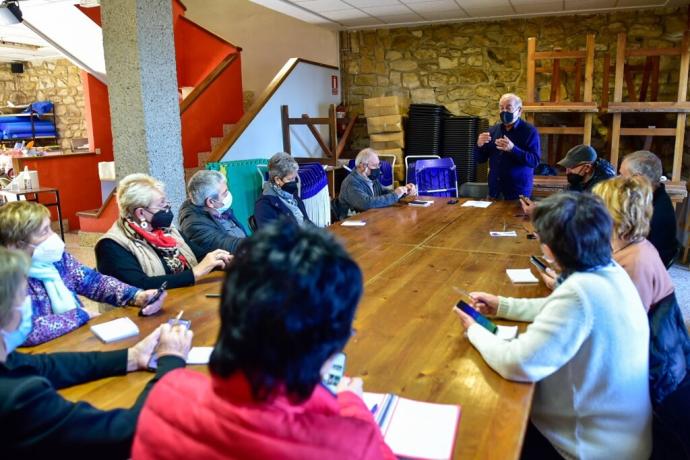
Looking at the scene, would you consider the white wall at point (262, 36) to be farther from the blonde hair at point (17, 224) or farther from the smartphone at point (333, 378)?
the smartphone at point (333, 378)

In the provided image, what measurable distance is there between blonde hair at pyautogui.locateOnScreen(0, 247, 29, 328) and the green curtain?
4206 millimetres

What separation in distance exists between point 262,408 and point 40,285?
5.15 feet

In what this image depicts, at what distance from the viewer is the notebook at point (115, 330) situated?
5.85 ft

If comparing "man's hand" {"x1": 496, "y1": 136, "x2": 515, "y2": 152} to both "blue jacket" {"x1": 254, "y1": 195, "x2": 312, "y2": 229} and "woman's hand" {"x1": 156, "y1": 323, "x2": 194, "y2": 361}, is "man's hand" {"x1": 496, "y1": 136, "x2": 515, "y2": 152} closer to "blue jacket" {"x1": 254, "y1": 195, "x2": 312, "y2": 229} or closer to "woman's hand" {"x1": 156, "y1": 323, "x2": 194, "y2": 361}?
"blue jacket" {"x1": 254, "y1": 195, "x2": 312, "y2": 229}

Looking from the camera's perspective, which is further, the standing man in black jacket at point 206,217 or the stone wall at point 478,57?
the stone wall at point 478,57

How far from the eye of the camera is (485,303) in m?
1.99

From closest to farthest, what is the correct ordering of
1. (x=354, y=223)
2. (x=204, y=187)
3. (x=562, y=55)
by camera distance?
(x=204, y=187) < (x=354, y=223) < (x=562, y=55)

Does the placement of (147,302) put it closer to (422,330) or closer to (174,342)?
(174,342)

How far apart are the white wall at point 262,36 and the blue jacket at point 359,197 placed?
3783 mm

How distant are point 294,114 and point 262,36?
1905 millimetres

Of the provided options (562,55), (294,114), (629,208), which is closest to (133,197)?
(629,208)

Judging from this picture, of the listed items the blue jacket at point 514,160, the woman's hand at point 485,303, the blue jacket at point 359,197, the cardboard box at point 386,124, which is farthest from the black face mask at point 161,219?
the cardboard box at point 386,124

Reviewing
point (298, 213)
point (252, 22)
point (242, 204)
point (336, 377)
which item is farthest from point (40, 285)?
point (252, 22)

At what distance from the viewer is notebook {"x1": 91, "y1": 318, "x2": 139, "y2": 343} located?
1782mm
